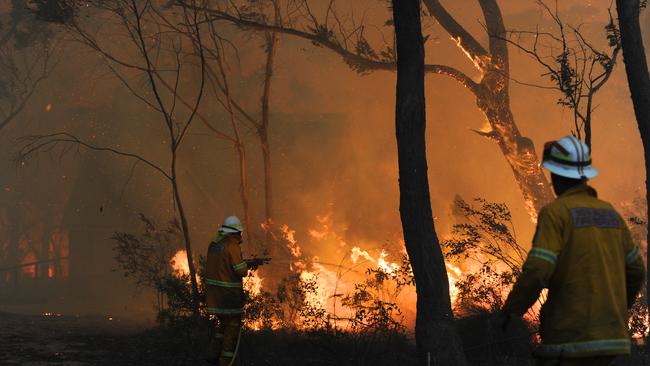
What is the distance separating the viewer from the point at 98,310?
2780 cm

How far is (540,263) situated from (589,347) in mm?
457

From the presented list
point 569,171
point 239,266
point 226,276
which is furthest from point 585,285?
point 226,276

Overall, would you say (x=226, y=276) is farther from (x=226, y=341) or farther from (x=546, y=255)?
(x=546, y=255)

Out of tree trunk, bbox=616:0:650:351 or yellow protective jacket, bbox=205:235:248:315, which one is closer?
yellow protective jacket, bbox=205:235:248:315

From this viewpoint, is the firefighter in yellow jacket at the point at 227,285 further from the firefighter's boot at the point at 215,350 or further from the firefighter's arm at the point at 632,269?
the firefighter's arm at the point at 632,269

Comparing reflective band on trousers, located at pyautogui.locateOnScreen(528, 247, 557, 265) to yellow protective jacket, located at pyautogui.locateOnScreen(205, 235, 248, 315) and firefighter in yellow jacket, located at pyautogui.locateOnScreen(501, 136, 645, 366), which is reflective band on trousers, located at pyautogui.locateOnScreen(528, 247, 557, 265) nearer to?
firefighter in yellow jacket, located at pyautogui.locateOnScreen(501, 136, 645, 366)

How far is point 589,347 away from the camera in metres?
3.54

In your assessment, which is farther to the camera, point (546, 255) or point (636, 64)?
point (636, 64)

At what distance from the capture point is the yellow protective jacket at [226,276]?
27.2ft

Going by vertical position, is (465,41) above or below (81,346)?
above

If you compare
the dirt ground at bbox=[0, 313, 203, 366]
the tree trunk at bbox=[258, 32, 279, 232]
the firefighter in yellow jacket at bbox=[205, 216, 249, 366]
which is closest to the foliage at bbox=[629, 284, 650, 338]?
the firefighter in yellow jacket at bbox=[205, 216, 249, 366]

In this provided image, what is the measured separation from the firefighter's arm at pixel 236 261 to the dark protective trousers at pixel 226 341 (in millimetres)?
524

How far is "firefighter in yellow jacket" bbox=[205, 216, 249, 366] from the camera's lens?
8.29m

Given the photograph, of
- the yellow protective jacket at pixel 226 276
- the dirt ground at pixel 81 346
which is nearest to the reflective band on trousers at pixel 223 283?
the yellow protective jacket at pixel 226 276
